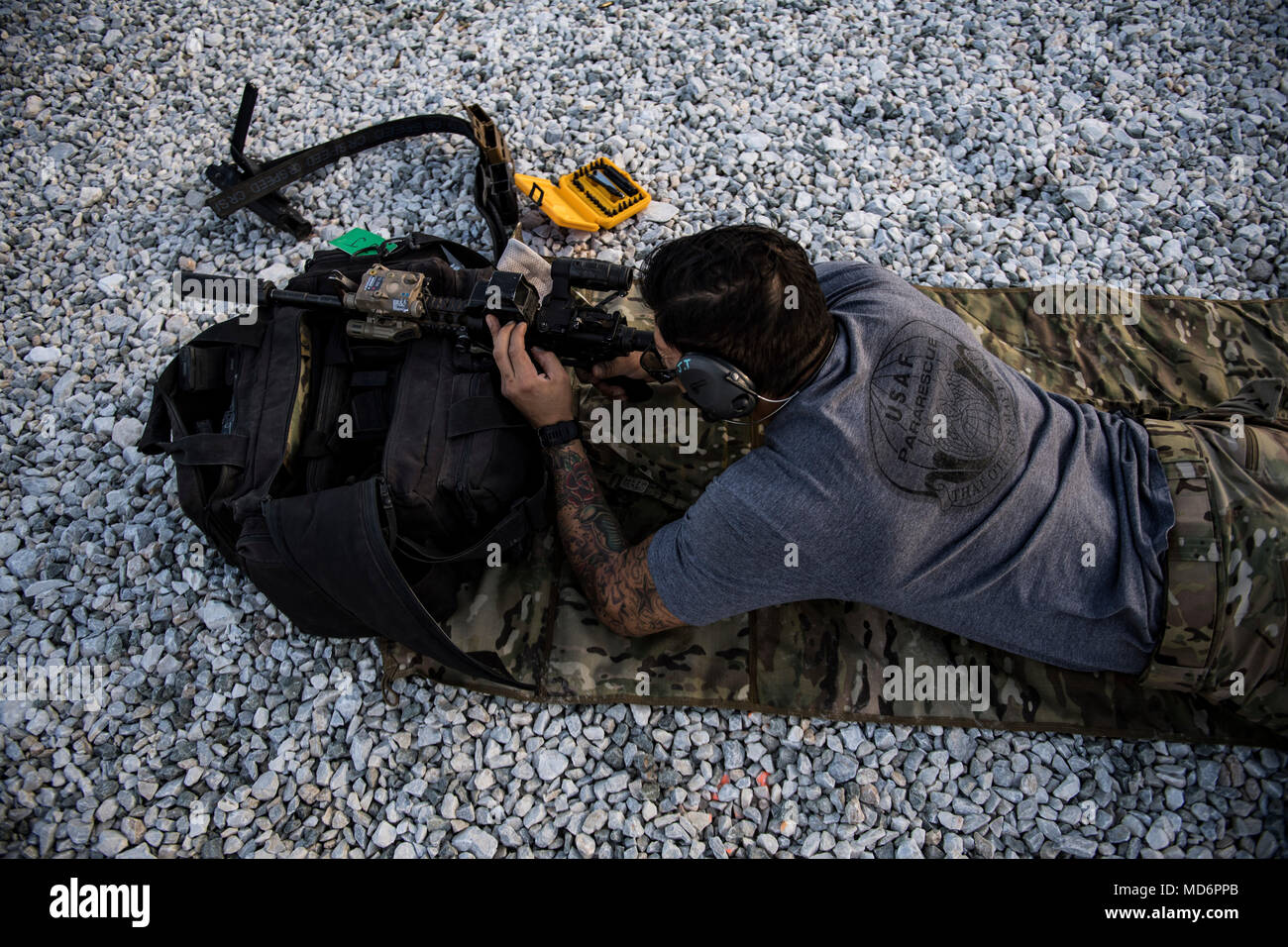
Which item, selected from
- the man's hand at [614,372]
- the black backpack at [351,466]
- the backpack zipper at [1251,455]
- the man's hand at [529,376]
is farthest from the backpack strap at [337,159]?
the backpack zipper at [1251,455]

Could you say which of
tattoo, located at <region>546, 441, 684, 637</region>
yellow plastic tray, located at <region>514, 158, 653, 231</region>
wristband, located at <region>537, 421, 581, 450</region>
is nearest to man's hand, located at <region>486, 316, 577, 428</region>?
wristband, located at <region>537, 421, 581, 450</region>

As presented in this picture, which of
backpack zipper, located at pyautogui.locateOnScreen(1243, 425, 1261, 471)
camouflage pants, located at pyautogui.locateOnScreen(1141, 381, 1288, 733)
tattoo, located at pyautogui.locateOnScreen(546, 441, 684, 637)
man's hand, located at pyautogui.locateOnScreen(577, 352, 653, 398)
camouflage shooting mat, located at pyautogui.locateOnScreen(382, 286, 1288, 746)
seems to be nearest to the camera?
camouflage pants, located at pyautogui.locateOnScreen(1141, 381, 1288, 733)

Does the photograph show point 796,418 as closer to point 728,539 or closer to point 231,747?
point 728,539

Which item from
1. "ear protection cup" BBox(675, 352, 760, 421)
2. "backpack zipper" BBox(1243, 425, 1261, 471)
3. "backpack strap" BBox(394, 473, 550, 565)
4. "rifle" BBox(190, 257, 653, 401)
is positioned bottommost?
"backpack strap" BBox(394, 473, 550, 565)

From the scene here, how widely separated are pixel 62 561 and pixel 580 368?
253 centimetres

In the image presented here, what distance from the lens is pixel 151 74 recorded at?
5.18m

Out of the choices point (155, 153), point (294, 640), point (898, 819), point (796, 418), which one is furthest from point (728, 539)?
point (155, 153)

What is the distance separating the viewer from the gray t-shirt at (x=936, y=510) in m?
2.32

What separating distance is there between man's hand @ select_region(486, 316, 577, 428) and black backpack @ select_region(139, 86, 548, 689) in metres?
0.09

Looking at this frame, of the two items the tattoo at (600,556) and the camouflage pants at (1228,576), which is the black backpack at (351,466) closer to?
the tattoo at (600,556)

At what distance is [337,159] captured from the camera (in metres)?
4.55

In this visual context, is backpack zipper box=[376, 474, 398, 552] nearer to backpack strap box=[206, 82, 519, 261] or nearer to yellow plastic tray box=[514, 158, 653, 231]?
backpack strap box=[206, 82, 519, 261]

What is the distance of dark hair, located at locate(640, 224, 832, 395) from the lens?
7.54ft

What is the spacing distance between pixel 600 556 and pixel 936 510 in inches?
50.2
